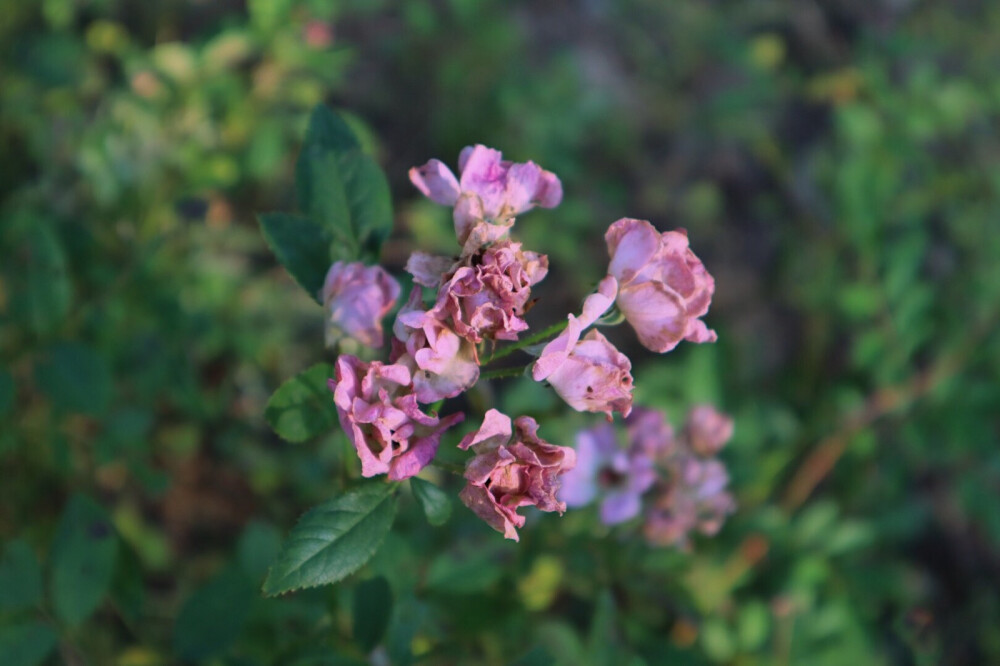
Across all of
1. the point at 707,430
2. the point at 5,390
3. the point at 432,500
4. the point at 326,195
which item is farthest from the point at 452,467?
the point at 5,390

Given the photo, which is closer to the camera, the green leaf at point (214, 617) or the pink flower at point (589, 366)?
the pink flower at point (589, 366)

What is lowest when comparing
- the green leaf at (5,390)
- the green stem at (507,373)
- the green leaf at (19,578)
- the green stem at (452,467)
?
the green leaf at (19,578)

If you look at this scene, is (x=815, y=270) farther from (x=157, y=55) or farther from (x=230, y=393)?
(x=157, y=55)

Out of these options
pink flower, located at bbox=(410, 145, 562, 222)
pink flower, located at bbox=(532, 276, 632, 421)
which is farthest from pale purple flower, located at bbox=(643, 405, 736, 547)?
pink flower, located at bbox=(410, 145, 562, 222)

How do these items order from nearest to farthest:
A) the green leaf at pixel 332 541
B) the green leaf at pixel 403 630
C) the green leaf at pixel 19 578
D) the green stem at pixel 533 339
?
the green leaf at pixel 332 541, the green stem at pixel 533 339, the green leaf at pixel 403 630, the green leaf at pixel 19 578

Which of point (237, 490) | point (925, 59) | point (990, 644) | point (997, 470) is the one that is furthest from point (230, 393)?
point (925, 59)

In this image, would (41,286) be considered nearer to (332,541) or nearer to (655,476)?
(332,541)

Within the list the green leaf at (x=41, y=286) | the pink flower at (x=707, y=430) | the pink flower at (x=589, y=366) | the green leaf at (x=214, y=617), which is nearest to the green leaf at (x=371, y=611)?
the green leaf at (x=214, y=617)

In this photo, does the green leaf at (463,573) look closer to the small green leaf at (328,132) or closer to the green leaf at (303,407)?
the green leaf at (303,407)
